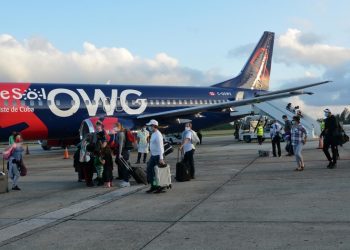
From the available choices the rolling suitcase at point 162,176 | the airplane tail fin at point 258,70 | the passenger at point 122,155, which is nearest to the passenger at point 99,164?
the passenger at point 122,155

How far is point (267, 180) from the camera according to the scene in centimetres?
1073

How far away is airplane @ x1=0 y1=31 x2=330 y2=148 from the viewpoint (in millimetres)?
20281

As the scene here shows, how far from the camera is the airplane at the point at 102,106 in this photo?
20.3 metres

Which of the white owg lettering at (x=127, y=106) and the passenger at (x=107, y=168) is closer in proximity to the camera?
the passenger at (x=107, y=168)

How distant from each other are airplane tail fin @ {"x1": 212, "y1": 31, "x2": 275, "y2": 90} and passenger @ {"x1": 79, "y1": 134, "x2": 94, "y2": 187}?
21.9m

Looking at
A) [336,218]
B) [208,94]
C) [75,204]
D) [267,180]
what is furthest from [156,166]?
[208,94]

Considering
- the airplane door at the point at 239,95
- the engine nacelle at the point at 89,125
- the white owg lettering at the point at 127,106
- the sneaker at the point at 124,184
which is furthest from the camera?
the airplane door at the point at 239,95

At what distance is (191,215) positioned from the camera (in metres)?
7.02

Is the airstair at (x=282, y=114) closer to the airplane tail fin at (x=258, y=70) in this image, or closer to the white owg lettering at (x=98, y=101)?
the airplane tail fin at (x=258, y=70)

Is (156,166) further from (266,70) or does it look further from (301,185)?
(266,70)

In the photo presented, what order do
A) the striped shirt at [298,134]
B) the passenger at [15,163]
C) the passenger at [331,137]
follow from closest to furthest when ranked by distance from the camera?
the passenger at [15,163], the passenger at [331,137], the striped shirt at [298,134]

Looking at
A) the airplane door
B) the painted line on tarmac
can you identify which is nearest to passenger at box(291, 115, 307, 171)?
the painted line on tarmac

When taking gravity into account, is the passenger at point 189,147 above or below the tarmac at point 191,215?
above

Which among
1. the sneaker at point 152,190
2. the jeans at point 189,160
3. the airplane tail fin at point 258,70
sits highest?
the airplane tail fin at point 258,70
